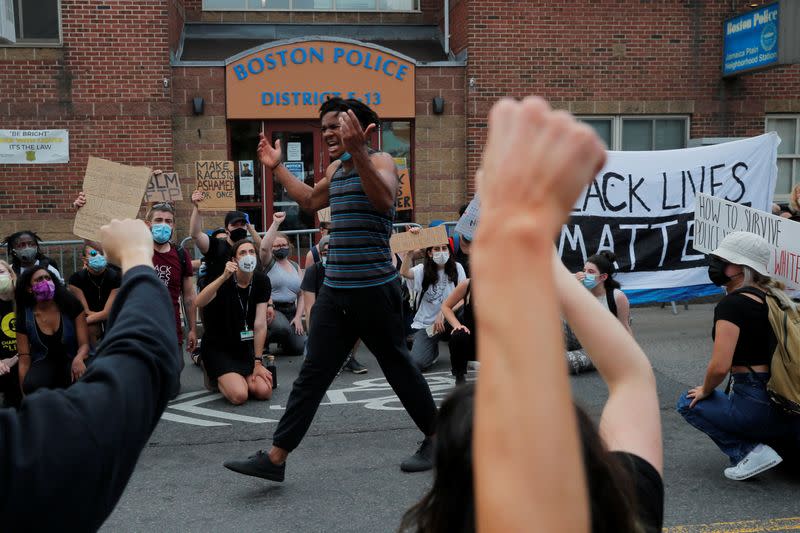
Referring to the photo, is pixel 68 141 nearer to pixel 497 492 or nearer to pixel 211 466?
pixel 211 466

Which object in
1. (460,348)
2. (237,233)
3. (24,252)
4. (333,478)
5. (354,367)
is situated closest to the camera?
(333,478)

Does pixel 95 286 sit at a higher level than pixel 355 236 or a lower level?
lower

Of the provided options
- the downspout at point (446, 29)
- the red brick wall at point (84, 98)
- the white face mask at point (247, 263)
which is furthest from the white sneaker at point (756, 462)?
the downspout at point (446, 29)

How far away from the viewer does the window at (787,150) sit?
1584cm

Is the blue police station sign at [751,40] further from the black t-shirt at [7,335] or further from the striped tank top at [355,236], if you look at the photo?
the black t-shirt at [7,335]

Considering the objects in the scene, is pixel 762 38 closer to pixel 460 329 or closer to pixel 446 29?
pixel 446 29

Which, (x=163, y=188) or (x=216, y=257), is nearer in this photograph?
(x=216, y=257)

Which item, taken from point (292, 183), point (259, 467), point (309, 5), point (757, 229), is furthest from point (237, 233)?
point (309, 5)

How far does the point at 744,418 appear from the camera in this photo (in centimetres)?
512

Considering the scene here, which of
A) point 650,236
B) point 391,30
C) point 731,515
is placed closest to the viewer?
point 731,515

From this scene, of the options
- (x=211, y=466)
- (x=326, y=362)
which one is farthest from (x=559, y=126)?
(x=211, y=466)

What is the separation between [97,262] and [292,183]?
318 cm

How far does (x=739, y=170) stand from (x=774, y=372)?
6.38 metres

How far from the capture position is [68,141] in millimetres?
14094
